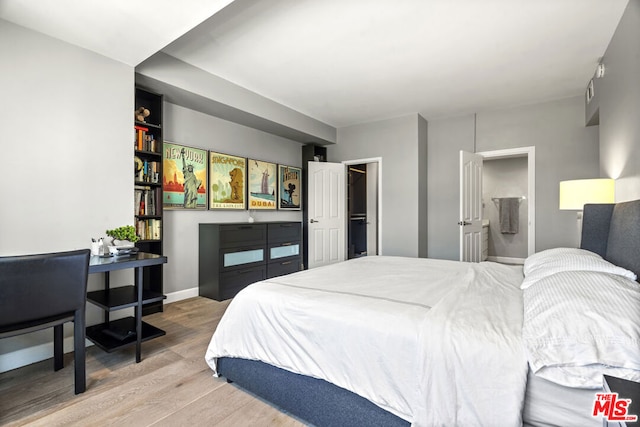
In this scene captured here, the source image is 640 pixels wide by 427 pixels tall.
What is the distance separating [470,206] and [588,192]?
186 cm

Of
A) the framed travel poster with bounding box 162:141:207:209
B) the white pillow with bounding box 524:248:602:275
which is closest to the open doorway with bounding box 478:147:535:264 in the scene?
the white pillow with bounding box 524:248:602:275

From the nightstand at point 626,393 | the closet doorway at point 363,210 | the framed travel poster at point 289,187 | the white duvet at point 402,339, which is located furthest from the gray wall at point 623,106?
the closet doorway at point 363,210

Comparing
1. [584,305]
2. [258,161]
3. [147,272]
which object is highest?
[258,161]

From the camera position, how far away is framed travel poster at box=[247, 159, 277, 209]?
448 cm

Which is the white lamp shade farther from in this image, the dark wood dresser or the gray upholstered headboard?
the dark wood dresser

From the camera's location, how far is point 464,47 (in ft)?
9.05

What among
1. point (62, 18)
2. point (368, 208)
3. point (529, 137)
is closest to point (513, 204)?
point (529, 137)

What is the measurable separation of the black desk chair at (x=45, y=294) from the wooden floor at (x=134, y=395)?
6.9 inches

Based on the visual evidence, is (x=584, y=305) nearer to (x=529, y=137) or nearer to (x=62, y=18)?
(x=62, y=18)

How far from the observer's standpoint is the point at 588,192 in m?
2.48

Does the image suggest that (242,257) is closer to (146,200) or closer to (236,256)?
(236,256)

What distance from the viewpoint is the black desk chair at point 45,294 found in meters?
1.51

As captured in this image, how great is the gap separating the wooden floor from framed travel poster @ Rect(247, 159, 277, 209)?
2487 millimetres

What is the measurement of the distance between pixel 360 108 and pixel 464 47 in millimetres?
1815
